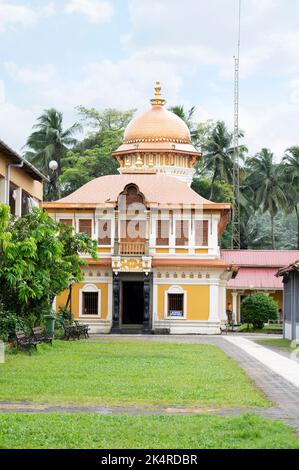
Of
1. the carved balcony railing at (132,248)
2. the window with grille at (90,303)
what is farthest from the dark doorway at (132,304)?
the carved balcony railing at (132,248)

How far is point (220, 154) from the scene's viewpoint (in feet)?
247

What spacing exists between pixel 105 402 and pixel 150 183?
34035 millimetres

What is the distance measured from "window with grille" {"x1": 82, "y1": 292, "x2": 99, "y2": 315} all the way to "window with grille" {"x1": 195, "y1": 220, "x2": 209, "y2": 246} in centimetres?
545

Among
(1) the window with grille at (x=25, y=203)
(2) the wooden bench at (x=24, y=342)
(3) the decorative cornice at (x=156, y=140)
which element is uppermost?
(3) the decorative cornice at (x=156, y=140)

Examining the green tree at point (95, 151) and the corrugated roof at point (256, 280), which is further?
the green tree at point (95, 151)

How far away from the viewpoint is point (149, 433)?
11391 mm

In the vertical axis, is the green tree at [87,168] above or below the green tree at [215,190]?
above

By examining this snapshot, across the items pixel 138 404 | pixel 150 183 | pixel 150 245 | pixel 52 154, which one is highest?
pixel 52 154

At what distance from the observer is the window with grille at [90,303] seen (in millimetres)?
45812

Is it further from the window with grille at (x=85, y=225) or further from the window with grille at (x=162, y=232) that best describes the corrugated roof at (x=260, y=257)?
the window with grille at (x=85, y=225)

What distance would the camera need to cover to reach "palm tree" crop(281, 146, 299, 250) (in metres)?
79.2

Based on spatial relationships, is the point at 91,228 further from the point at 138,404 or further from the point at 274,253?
the point at 138,404

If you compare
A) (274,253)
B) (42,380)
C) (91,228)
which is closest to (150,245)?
(91,228)

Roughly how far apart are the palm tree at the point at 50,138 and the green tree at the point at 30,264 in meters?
43.2
